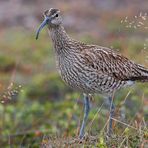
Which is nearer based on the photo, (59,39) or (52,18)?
(52,18)

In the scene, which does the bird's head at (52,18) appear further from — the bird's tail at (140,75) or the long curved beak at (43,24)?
the bird's tail at (140,75)

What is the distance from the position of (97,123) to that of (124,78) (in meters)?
0.79

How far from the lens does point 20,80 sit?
43.6 feet

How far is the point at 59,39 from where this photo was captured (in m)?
8.58

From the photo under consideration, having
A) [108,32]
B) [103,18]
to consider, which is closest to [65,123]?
[108,32]

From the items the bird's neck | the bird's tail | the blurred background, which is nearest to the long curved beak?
Answer: the bird's neck

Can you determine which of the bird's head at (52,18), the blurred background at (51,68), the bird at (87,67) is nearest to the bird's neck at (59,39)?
the bird at (87,67)

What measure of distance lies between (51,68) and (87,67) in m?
5.64

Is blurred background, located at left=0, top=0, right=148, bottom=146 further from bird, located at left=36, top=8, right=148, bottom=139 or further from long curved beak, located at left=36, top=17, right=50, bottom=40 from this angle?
long curved beak, located at left=36, top=17, right=50, bottom=40

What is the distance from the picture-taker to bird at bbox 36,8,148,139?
8383 mm

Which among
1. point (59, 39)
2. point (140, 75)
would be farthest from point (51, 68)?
point (59, 39)

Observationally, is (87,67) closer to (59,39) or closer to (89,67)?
(89,67)

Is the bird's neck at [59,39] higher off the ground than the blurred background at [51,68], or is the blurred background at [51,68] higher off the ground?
the bird's neck at [59,39]

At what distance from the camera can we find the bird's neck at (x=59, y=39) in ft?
28.0
